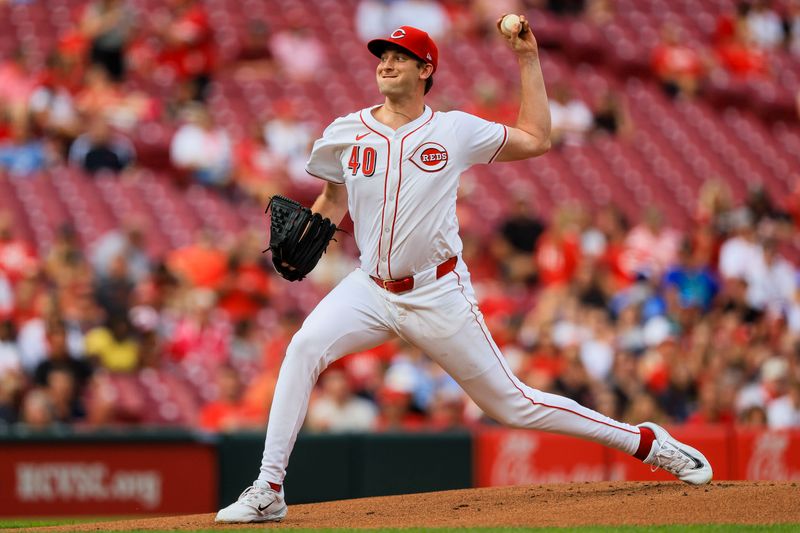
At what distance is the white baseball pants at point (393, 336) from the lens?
4910 millimetres

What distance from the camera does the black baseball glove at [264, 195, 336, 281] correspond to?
4965 mm

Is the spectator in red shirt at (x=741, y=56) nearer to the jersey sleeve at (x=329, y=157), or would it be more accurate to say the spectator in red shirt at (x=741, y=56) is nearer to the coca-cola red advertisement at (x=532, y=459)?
the coca-cola red advertisement at (x=532, y=459)

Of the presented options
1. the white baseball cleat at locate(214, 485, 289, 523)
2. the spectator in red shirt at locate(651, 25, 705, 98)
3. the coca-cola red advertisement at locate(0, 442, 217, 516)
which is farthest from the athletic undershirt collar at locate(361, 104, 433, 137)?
the spectator in red shirt at locate(651, 25, 705, 98)

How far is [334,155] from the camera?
16.4ft

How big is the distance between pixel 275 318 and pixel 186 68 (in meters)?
3.61

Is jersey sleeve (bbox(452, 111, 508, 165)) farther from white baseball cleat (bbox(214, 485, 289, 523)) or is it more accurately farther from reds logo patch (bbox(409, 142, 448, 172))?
white baseball cleat (bbox(214, 485, 289, 523))

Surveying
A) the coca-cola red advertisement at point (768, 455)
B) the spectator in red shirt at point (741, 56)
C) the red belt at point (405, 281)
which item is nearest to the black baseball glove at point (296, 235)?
the red belt at point (405, 281)

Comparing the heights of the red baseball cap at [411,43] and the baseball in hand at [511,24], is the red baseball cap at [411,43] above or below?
below

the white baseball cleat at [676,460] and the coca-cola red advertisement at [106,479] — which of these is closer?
the white baseball cleat at [676,460]

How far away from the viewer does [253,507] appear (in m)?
4.89

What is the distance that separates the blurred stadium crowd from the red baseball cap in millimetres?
4410

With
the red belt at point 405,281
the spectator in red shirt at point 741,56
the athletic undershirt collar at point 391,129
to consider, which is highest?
the athletic undershirt collar at point 391,129

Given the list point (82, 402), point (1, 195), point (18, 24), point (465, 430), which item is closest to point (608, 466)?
point (465, 430)

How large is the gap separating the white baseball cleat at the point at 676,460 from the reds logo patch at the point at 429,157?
1.42 metres
